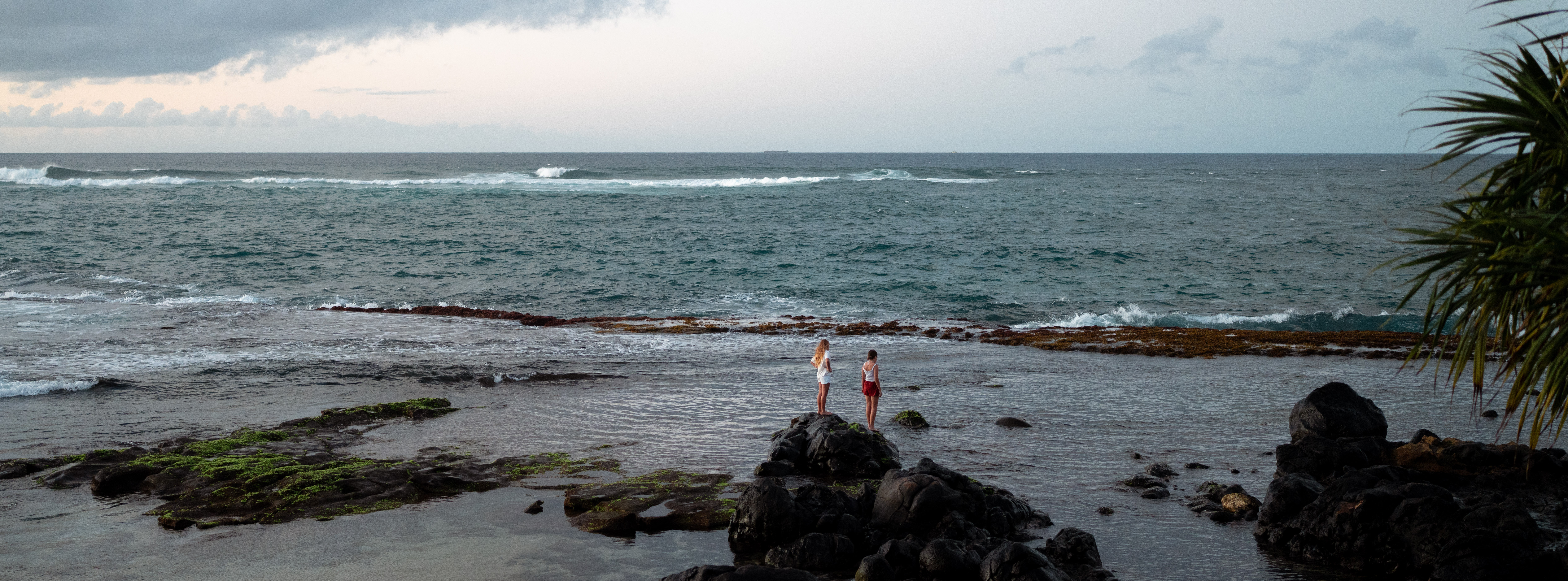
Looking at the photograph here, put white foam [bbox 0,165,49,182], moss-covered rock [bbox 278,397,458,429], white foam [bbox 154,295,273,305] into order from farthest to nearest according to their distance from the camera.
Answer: white foam [bbox 0,165,49,182]
white foam [bbox 154,295,273,305]
moss-covered rock [bbox 278,397,458,429]

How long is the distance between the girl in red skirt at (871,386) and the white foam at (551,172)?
Answer: 90917 mm

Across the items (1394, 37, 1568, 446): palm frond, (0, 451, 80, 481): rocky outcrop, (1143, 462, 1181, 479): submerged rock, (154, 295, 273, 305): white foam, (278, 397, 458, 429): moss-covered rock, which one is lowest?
(154, 295, 273, 305): white foam

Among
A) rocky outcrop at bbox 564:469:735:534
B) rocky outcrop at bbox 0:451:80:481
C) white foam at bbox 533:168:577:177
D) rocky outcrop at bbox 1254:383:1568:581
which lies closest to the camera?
rocky outcrop at bbox 1254:383:1568:581

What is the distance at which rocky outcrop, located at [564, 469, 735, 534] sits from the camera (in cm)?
954

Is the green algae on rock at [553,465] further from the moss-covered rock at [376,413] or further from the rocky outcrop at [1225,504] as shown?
the rocky outcrop at [1225,504]

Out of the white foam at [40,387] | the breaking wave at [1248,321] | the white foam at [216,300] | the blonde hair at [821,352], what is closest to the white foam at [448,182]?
the white foam at [216,300]

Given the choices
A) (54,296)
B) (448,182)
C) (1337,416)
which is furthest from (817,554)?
(448,182)

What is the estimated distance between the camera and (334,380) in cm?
1753

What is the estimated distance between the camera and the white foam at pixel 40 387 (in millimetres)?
15461

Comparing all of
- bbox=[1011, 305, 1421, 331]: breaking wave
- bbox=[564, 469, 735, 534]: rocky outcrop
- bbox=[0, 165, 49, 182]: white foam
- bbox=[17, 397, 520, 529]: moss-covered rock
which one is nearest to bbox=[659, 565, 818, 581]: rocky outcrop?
bbox=[564, 469, 735, 534]: rocky outcrop

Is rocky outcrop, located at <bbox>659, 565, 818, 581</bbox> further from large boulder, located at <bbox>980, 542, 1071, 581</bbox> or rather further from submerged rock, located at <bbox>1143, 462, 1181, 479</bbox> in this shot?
submerged rock, located at <bbox>1143, 462, 1181, 479</bbox>

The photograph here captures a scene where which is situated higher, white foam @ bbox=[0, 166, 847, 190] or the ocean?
white foam @ bbox=[0, 166, 847, 190]

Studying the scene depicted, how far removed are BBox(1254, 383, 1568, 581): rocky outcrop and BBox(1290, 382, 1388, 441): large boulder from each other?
0.02m

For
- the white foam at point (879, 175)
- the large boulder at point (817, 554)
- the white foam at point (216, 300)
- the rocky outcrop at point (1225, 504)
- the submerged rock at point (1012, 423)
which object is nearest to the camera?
the large boulder at point (817, 554)
